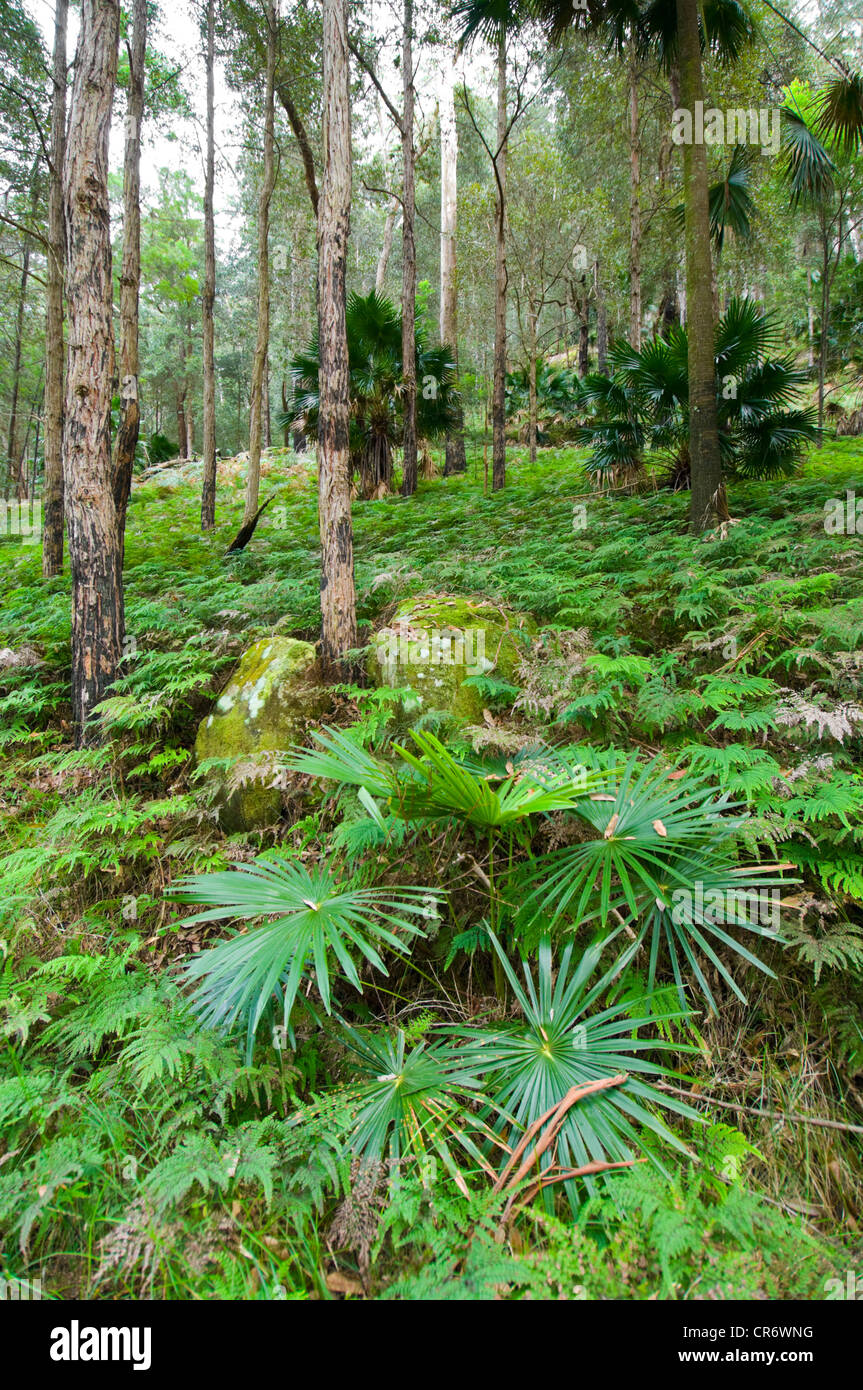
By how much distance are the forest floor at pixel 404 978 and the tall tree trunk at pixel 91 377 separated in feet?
1.44

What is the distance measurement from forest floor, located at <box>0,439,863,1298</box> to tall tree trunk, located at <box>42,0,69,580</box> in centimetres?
299

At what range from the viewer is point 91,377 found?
417 cm

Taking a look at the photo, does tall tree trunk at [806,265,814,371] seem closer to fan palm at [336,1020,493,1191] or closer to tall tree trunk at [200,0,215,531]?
tall tree trunk at [200,0,215,531]

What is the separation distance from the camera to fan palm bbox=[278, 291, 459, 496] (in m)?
9.69

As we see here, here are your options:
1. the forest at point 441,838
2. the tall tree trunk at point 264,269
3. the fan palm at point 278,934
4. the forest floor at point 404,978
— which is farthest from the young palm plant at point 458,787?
the tall tree trunk at point 264,269

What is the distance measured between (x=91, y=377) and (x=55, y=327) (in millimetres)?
4972

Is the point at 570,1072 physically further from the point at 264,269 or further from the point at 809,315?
the point at 809,315

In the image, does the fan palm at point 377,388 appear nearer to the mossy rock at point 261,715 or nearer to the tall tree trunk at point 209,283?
the tall tree trunk at point 209,283

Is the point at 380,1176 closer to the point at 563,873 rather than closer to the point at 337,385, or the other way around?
the point at 563,873

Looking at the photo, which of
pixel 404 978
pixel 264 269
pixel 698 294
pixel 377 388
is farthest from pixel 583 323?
pixel 404 978

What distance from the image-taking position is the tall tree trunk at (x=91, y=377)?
13.3 feet

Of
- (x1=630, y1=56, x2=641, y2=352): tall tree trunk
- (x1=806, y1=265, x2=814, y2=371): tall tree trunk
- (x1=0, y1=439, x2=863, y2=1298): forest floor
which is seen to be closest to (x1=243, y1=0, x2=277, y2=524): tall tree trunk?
(x1=0, y1=439, x2=863, y2=1298): forest floor

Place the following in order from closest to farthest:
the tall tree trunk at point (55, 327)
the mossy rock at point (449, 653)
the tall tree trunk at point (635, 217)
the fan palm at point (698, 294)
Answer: the mossy rock at point (449, 653), the fan palm at point (698, 294), the tall tree trunk at point (55, 327), the tall tree trunk at point (635, 217)
